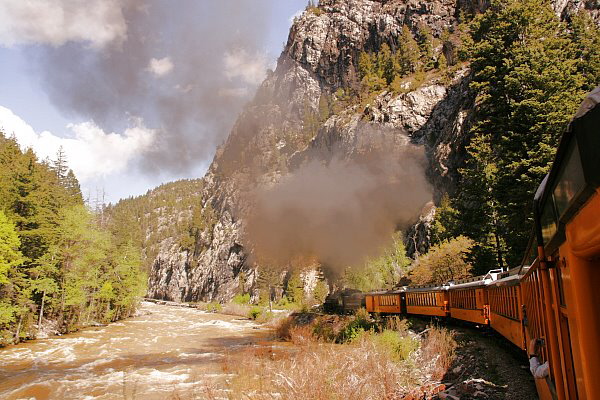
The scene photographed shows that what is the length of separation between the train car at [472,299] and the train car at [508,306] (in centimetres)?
63

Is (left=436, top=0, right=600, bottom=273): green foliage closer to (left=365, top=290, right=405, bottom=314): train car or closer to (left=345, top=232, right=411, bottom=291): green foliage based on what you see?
(left=365, top=290, right=405, bottom=314): train car

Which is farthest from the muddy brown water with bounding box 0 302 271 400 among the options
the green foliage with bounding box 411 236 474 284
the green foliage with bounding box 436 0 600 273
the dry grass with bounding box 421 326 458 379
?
the green foliage with bounding box 411 236 474 284

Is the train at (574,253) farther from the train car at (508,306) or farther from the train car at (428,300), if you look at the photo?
the train car at (428,300)

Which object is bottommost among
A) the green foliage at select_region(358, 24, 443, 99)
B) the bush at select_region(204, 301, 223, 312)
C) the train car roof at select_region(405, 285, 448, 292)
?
the bush at select_region(204, 301, 223, 312)

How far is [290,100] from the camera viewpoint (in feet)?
448

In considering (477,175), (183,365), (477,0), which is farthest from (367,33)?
(183,365)

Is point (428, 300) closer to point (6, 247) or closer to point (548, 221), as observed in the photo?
point (548, 221)

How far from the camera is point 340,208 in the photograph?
86.2m

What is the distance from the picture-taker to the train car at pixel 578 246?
176 cm

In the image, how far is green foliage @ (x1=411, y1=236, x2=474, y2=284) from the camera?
130 feet

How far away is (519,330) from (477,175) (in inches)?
822

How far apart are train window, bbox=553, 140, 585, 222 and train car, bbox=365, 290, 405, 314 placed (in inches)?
1026

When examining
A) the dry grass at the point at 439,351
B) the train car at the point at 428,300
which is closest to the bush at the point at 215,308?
the train car at the point at 428,300

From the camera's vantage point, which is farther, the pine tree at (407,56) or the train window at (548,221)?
the pine tree at (407,56)
